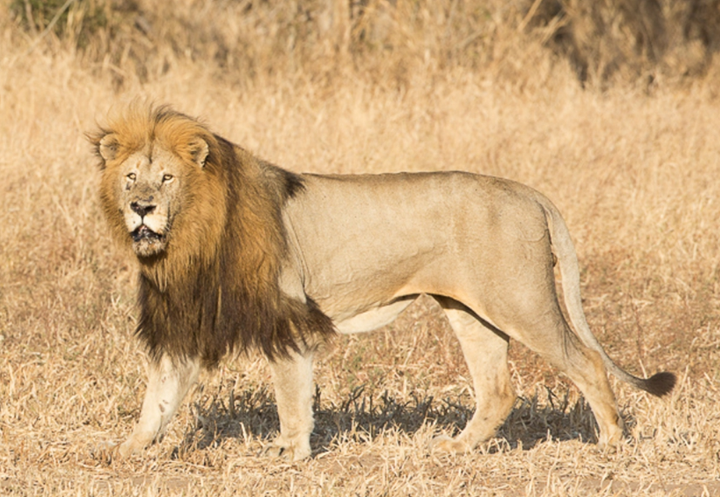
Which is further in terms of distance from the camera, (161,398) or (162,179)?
(161,398)

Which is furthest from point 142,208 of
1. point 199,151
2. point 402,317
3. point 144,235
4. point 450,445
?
point 402,317

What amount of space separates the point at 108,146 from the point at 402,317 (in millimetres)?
2505

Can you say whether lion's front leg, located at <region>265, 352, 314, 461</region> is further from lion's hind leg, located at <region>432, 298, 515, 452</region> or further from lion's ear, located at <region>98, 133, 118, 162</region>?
lion's ear, located at <region>98, 133, 118, 162</region>

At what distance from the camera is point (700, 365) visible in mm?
5395

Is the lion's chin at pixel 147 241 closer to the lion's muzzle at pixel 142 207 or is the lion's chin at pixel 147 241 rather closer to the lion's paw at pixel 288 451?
the lion's muzzle at pixel 142 207

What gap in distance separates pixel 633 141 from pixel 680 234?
1837 mm

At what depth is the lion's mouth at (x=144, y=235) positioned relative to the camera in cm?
352

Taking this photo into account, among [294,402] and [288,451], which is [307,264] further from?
[288,451]

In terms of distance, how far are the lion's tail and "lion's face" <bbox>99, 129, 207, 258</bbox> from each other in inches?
56.7

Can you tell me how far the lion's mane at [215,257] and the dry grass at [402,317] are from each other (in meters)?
0.47

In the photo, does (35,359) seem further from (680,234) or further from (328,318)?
(680,234)

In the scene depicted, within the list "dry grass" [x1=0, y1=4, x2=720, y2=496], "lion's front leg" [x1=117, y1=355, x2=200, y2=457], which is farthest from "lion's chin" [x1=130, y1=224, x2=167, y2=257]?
"dry grass" [x1=0, y1=4, x2=720, y2=496]

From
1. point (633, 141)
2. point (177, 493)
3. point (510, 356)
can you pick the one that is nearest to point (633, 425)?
point (510, 356)

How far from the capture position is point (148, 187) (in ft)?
11.6
